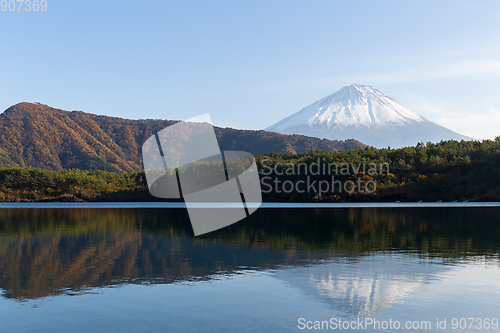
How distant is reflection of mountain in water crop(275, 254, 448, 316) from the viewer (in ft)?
38.3

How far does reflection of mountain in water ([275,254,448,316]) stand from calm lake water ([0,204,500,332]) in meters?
0.03

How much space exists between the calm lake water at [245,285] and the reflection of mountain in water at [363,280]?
0.03m

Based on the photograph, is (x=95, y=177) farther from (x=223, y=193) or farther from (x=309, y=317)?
(x=309, y=317)

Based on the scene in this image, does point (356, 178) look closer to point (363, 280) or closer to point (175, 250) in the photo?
point (175, 250)

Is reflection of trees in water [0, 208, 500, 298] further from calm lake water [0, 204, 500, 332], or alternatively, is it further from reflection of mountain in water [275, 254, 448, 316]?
reflection of mountain in water [275, 254, 448, 316]

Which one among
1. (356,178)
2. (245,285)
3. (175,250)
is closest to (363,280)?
(245,285)

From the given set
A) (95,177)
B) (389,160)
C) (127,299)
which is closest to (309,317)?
(127,299)

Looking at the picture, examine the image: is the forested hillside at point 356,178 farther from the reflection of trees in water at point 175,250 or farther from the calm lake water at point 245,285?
the calm lake water at point 245,285

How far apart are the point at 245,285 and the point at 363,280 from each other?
3532 millimetres

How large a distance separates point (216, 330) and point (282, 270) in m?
6.61

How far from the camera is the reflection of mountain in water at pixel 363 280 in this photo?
1167 cm

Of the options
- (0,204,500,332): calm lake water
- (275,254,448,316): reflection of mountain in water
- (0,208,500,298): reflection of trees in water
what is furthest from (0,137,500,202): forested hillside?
(275,254,448,316): reflection of mountain in water

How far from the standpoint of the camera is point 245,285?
13523mm

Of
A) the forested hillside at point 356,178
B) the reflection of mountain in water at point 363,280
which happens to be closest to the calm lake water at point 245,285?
the reflection of mountain in water at point 363,280
